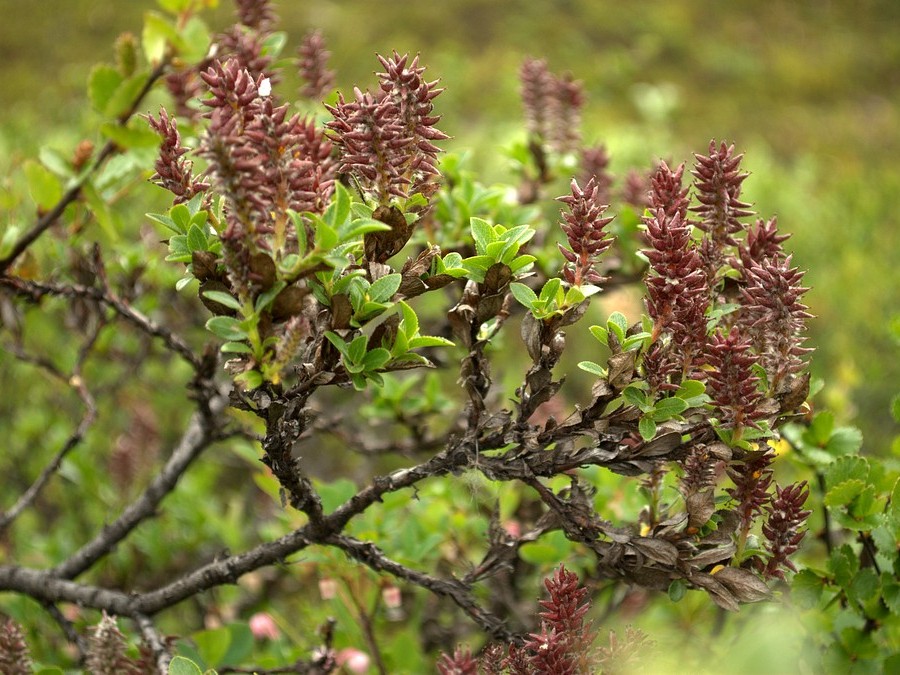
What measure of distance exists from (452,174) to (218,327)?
964 millimetres

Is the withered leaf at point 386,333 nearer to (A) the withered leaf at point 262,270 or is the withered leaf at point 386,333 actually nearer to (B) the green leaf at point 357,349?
(B) the green leaf at point 357,349

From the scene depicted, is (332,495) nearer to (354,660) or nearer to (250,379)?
(354,660)

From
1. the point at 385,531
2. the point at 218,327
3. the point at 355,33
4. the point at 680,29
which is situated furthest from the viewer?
the point at 680,29

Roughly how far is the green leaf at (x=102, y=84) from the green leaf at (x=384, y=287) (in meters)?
0.42

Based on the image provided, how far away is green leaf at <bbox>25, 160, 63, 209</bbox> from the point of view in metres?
1.32

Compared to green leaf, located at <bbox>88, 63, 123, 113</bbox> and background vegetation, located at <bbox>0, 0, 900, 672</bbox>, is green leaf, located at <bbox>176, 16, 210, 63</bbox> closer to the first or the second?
green leaf, located at <bbox>88, 63, 123, 113</bbox>

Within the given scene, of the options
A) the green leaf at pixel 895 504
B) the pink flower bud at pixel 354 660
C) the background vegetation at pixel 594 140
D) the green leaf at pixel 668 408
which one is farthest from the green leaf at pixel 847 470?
the pink flower bud at pixel 354 660

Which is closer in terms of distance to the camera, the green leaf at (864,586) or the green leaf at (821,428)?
the green leaf at (864,586)

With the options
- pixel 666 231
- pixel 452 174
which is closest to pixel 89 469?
pixel 452 174

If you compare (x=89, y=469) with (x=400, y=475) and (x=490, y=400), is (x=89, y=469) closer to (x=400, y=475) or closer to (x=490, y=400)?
(x=490, y=400)

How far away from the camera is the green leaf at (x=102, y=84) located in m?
1.04

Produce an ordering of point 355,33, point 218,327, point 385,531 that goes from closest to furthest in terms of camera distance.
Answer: point 218,327 < point 385,531 < point 355,33

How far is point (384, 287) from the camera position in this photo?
1088mm

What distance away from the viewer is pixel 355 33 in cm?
1550
